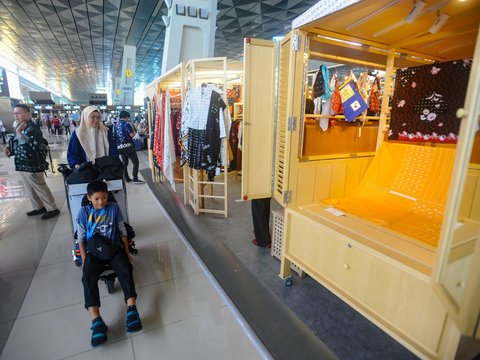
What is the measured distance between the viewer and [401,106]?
2.49 meters

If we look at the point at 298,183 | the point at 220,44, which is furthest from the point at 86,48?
the point at 298,183

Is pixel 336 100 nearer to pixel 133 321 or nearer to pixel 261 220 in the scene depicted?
pixel 261 220

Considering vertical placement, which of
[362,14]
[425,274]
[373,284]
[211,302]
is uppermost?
[362,14]

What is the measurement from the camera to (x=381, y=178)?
261cm

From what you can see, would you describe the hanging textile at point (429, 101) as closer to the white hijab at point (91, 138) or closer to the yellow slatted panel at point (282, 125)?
the yellow slatted panel at point (282, 125)

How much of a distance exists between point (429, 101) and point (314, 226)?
1.55 metres

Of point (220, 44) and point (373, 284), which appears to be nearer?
point (373, 284)

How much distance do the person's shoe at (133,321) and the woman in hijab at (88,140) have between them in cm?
168

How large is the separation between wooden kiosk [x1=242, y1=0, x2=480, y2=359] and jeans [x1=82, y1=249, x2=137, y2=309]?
1302 millimetres

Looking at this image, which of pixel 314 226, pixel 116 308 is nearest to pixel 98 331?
Result: pixel 116 308

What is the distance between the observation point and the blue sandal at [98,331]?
5.57 ft

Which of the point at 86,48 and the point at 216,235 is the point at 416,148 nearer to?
the point at 216,235

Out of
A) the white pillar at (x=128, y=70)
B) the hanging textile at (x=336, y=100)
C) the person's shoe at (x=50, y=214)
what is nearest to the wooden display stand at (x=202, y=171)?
the hanging textile at (x=336, y=100)

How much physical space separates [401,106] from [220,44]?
1132cm
